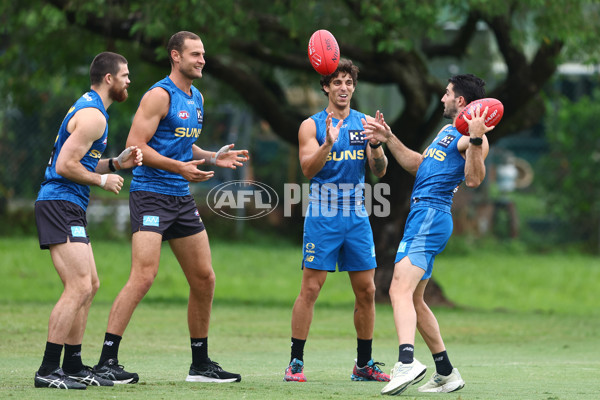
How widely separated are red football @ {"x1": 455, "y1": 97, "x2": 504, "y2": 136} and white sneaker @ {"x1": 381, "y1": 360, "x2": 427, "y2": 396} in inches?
72.1

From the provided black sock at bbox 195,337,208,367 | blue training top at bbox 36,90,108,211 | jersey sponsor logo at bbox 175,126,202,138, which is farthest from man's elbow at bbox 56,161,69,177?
black sock at bbox 195,337,208,367

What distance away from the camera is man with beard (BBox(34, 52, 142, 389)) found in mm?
7289

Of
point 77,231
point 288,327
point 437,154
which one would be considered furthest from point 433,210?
point 288,327

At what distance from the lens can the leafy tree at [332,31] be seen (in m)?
13.9

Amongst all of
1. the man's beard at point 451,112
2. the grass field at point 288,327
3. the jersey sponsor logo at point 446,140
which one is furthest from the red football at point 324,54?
the grass field at point 288,327

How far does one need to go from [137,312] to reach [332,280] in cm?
684

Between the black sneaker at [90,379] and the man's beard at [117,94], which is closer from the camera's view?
the black sneaker at [90,379]

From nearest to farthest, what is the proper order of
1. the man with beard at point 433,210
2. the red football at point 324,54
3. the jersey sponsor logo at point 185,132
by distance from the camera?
1. the man with beard at point 433,210
2. the jersey sponsor logo at point 185,132
3. the red football at point 324,54

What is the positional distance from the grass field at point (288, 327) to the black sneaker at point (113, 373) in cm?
17

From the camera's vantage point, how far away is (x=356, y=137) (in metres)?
8.45

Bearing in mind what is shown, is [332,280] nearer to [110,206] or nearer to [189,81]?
[110,206]

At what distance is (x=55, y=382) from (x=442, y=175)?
331cm

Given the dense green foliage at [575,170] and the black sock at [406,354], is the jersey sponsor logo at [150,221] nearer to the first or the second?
the black sock at [406,354]

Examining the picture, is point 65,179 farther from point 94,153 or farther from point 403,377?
point 403,377
